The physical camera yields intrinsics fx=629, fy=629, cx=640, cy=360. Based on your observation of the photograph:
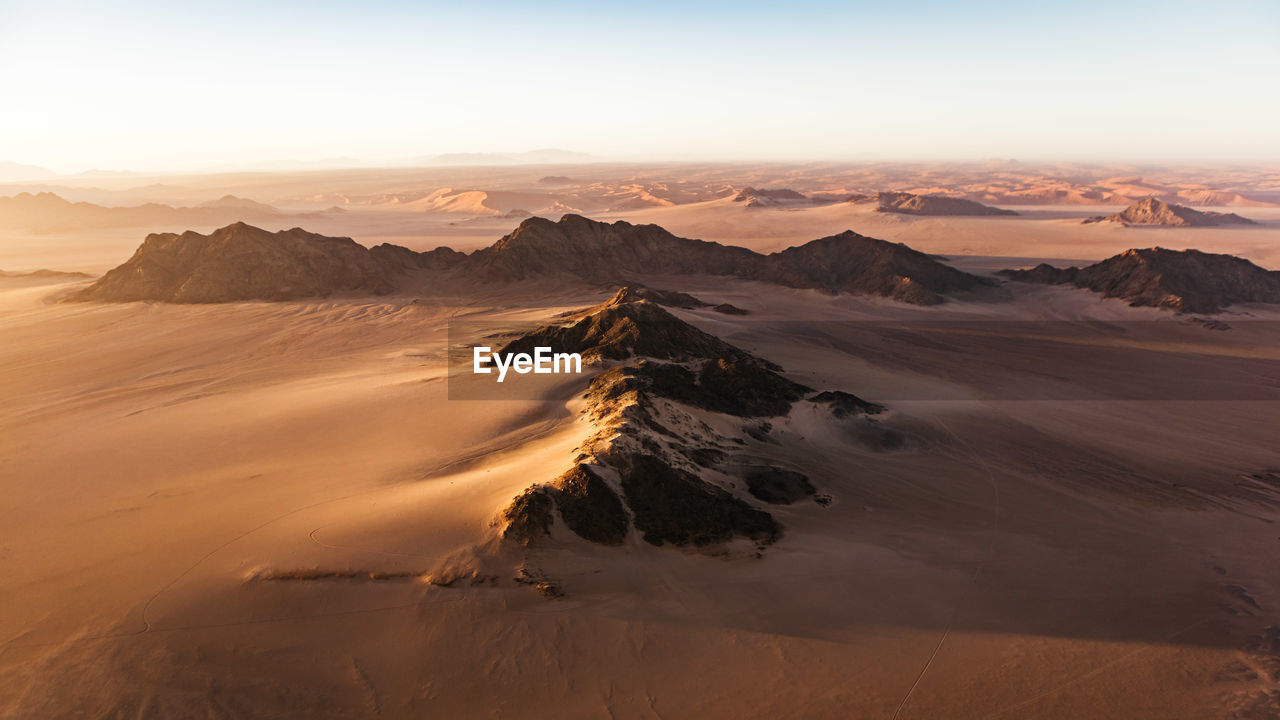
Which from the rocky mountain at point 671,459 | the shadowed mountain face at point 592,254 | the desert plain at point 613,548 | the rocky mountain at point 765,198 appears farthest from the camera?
the rocky mountain at point 765,198

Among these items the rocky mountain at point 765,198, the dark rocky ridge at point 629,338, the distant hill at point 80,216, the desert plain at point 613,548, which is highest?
the rocky mountain at point 765,198

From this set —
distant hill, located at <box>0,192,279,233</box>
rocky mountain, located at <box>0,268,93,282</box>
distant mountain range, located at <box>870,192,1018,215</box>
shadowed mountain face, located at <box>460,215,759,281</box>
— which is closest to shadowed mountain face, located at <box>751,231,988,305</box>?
shadowed mountain face, located at <box>460,215,759,281</box>

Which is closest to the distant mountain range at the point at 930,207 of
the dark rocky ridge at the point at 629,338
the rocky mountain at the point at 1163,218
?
the rocky mountain at the point at 1163,218

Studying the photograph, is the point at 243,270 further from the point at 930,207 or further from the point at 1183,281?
the point at 930,207

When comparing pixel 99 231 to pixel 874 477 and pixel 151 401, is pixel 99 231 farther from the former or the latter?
pixel 874 477

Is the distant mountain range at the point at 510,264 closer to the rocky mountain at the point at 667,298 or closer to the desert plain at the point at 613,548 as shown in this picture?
the rocky mountain at the point at 667,298

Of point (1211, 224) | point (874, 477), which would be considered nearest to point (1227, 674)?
point (874, 477)
